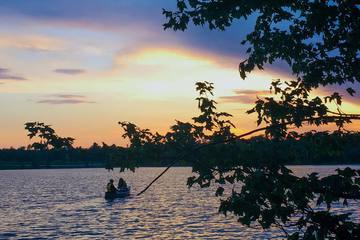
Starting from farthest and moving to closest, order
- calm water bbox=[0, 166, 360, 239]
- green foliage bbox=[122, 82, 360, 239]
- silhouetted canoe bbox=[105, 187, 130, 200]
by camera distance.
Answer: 1. silhouetted canoe bbox=[105, 187, 130, 200]
2. calm water bbox=[0, 166, 360, 239]
3. green foliage bbox=[122, 82, 360, 239]

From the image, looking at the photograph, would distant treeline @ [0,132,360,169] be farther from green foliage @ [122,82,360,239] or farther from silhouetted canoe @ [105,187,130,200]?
silhouetted canoe @ [105,187,130,200]

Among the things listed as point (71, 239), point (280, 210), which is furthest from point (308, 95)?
point (71, 239)

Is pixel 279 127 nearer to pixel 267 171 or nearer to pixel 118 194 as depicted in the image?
pixel 267 171

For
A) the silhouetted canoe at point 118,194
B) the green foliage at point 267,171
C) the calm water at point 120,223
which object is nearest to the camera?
the green foliage at point 267,171

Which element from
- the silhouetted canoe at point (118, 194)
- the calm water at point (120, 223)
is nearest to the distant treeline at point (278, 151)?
the calm water at point (120, 223)

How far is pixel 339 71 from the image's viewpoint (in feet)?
29.9

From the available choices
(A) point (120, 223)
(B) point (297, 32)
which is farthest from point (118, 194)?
(B) point (297, 32)

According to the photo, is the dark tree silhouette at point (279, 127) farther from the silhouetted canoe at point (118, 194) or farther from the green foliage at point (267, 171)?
the silhouetted canoe at point (118, 194)

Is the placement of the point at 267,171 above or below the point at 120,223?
above

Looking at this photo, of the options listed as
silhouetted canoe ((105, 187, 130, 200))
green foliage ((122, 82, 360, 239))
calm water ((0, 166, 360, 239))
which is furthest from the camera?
silhouetted canoe ((105, 187, 130, 200))

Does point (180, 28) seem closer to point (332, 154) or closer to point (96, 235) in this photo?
point (332, 154)

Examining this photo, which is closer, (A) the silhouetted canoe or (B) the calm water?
(B) the calm water

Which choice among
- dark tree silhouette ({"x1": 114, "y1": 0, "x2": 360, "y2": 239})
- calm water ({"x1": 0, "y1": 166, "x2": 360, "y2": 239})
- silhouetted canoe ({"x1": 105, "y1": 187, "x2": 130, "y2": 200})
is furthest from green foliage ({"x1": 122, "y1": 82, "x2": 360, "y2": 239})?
silhouetted canoe ({"x1": 105, "y1": 187, "x2": 130, "y2": 200})

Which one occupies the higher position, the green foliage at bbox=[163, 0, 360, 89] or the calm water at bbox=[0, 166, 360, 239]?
the green foliage at bbox=[163, 0, 360, 89]
